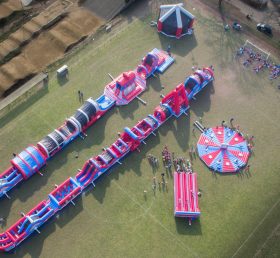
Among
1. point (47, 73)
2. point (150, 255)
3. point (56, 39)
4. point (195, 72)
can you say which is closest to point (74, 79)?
point (47, 73)

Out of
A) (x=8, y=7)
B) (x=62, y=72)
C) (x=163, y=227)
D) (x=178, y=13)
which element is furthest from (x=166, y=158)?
(x=8, y=7)

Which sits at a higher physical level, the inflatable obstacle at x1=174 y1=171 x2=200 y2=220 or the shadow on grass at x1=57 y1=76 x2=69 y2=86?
the shadow on grass at x1=57 y1=76 x2=69 y2=86

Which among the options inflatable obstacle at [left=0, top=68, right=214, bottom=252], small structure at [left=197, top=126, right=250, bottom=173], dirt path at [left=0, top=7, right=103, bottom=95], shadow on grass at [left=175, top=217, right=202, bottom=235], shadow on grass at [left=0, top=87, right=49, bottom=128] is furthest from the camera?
dirt path at [left=0, top=7, right=103, bottom=95]

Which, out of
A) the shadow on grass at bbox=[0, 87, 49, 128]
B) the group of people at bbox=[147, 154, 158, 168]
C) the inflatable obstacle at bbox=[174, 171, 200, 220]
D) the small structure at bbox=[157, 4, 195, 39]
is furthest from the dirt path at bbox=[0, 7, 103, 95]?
the inflatable obstacle at bbox=[174, 171, 200, 220]

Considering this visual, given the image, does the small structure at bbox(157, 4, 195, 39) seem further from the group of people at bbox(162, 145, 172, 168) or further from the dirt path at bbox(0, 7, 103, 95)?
the group of people at bbox(162, 145, 172, 168)

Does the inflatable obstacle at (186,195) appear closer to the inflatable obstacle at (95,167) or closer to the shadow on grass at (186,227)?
the shadow on grass at (186,227)

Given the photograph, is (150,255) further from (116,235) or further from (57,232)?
(57,232)

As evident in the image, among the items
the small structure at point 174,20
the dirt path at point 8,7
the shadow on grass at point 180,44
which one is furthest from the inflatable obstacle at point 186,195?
the dirt path at point 8,7
